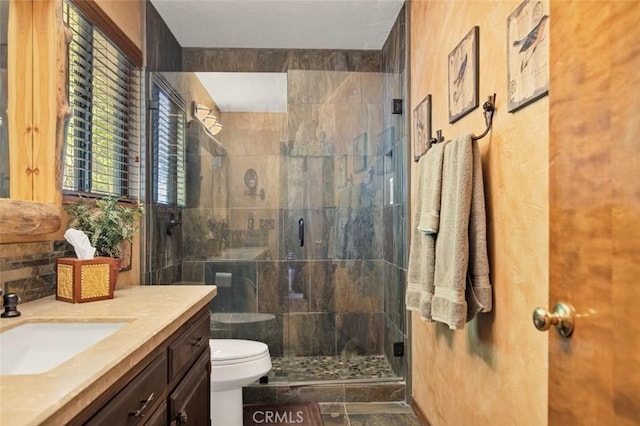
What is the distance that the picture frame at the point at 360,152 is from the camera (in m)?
2.99

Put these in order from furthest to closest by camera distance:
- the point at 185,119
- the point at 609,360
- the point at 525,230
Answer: the point at 185,119 < the point at 525,230 < the point at 609,360

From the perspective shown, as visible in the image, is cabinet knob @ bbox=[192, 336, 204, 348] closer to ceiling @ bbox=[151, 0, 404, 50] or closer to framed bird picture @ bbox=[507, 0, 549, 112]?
framed bird picture @ bbox=[507, 0, 549, 112]

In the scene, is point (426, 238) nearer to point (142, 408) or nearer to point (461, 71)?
point (461, 71)

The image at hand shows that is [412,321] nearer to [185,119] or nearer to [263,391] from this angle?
[263,391]

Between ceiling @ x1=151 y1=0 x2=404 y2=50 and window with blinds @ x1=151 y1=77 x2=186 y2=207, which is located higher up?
ceiling @ x1=151 y1=0 x2=404 y2=50

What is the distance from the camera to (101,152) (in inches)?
79.7

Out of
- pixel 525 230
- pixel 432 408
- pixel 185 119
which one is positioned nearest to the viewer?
pixel 525 230

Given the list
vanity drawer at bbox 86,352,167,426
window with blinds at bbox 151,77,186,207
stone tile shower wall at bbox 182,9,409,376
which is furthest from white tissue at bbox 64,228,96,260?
stone tile shower wall at bbox 182,9,409,376

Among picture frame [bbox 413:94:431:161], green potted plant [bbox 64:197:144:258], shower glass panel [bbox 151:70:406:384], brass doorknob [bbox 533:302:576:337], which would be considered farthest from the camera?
shower glass panel [bbox 151:70:406:384]

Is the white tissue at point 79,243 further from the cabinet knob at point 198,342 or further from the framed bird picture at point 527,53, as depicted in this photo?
the framed bird picture at point 527,53

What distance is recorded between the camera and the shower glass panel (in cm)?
297

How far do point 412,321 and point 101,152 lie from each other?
6.60ft

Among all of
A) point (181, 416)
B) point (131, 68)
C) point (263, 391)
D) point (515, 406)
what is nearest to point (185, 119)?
point (131, 68)

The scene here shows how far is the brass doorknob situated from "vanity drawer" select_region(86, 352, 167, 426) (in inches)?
36.2
